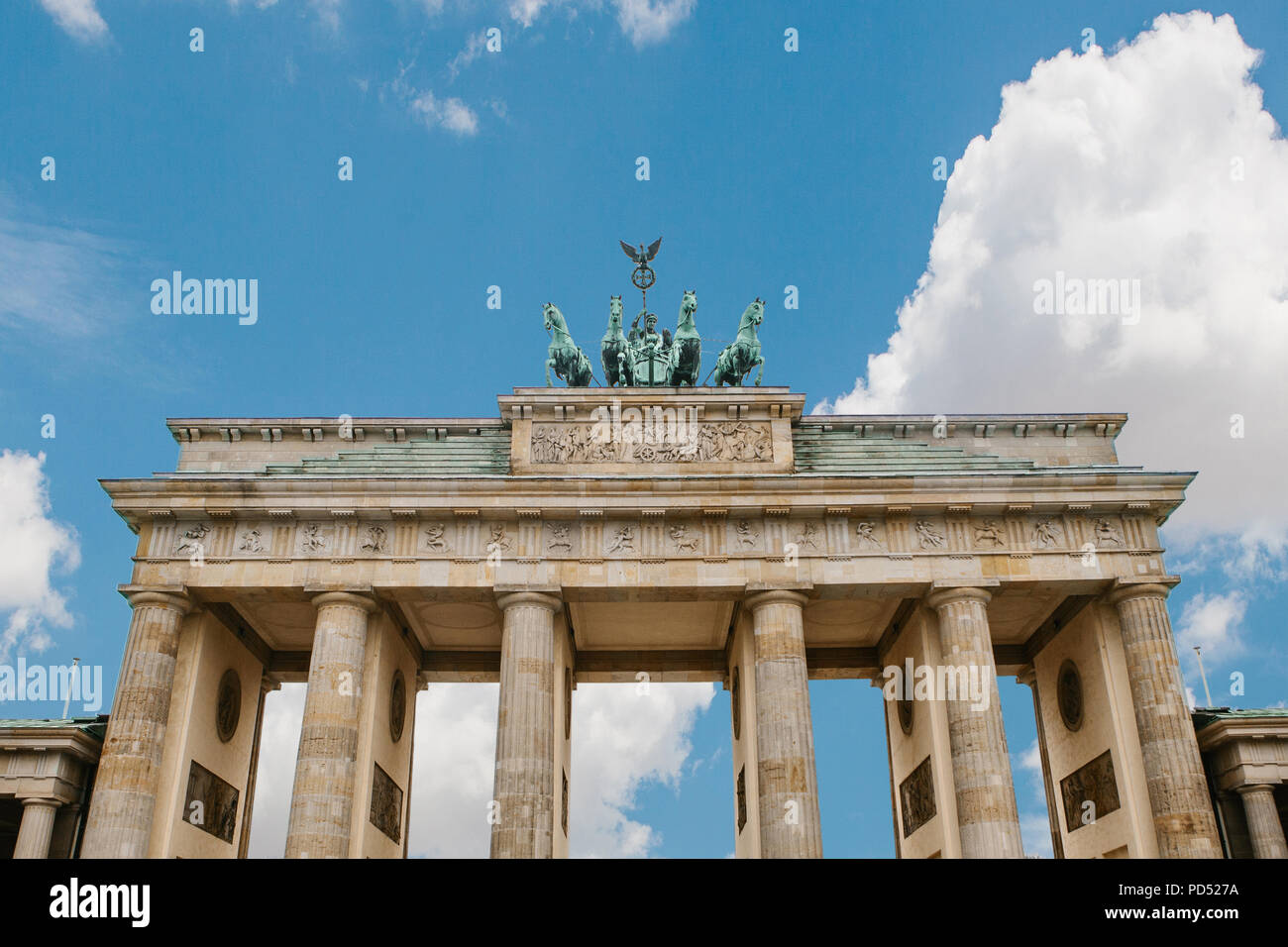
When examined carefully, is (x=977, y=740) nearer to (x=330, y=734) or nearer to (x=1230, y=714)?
(x=1230, y=714)

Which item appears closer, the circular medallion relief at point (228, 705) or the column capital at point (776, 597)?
the column capital at point (776, 597)

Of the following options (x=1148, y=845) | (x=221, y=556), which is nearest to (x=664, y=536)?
(x=221, y=556)

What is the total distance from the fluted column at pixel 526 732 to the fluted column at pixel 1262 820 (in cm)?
1173

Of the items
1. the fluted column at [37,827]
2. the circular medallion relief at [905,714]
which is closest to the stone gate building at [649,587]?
the circular medallion relief at [905,714]

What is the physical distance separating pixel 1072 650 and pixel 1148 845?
5.95m

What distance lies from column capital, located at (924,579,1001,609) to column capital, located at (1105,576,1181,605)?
3.20 metres

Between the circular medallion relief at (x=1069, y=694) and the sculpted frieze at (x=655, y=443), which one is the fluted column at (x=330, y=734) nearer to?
the sculpted frieze at (x=655, y=443)

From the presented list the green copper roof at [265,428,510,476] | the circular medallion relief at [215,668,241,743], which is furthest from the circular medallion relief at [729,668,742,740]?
the circular medallion relief at [215,668,241,743]

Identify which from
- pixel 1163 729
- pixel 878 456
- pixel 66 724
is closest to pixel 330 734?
pixel 66 724

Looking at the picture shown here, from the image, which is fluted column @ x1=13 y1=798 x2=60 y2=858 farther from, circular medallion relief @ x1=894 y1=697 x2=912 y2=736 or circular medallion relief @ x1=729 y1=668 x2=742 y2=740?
circular medallion relief @ x1=894 y1=697 x2=912 y2=736

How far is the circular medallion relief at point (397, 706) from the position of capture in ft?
93.2

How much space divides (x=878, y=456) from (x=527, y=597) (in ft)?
34.3

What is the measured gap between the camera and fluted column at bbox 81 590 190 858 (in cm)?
2298
